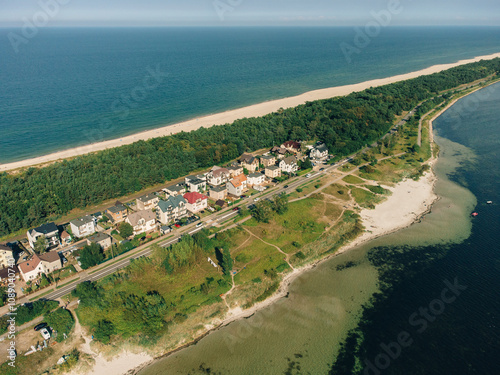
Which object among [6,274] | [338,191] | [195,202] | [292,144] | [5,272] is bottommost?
[338,191]

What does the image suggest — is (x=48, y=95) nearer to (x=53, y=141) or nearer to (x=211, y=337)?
(x=53, y=141)

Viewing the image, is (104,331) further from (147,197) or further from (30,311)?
(147,197)

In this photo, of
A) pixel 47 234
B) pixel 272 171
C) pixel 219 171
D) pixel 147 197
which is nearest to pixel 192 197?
pixel 147 197

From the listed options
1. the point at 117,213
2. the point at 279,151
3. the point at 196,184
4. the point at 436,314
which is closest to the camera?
the point at 436,314

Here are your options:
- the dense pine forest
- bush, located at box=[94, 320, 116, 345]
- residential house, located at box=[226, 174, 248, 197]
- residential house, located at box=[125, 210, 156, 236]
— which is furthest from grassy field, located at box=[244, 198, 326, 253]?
the dense pine forest

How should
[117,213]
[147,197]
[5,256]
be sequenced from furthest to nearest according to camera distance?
[147,197] < [117,213] < [5,256]

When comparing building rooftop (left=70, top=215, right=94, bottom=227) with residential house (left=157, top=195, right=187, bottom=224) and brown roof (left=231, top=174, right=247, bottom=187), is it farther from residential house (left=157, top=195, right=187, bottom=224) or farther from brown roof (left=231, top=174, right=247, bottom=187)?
brown roof (left=231, top=174, right=247, bottom=187)
